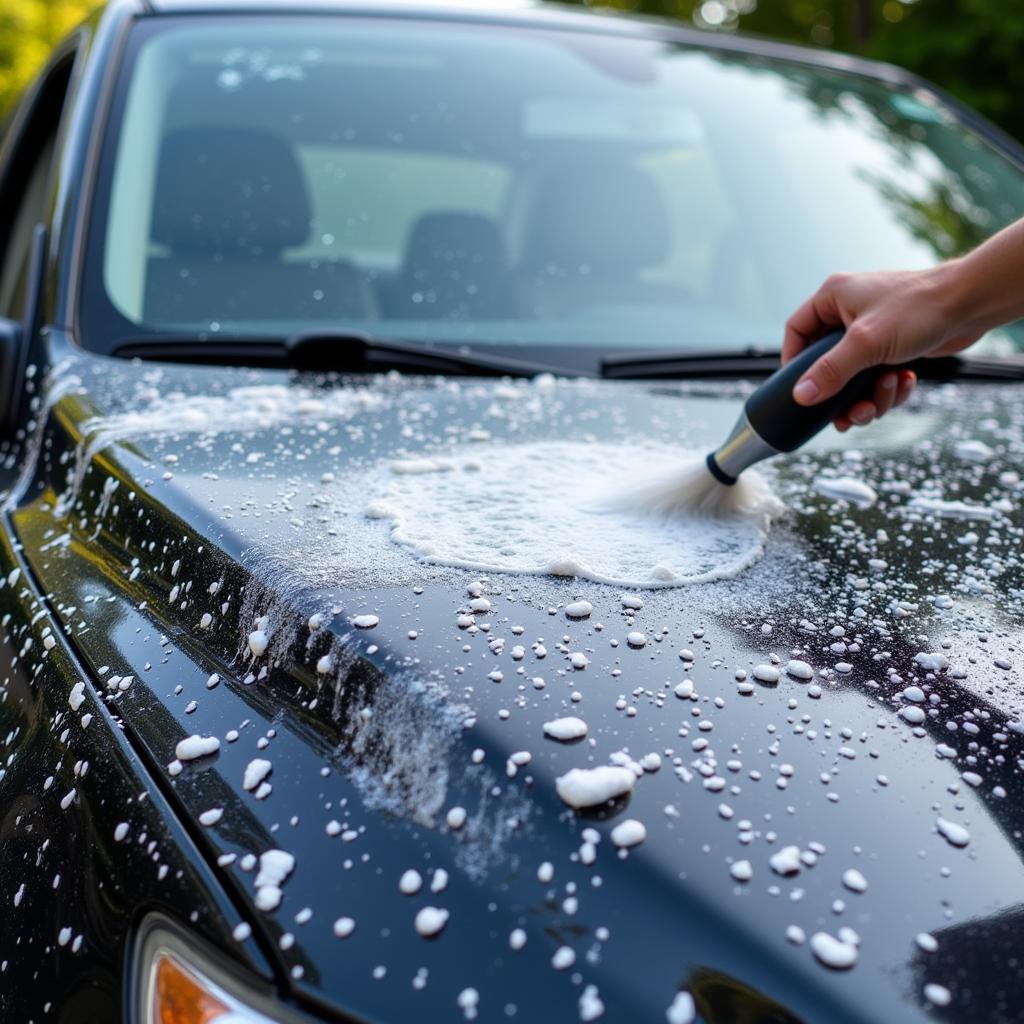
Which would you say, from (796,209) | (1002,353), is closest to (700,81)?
(796,209)

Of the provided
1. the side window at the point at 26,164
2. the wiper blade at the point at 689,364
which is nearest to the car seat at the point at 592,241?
the wiper blade at the point at 689,364

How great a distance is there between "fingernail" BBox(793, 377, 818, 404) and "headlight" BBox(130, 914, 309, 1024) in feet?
2.86

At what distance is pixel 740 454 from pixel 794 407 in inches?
3.2

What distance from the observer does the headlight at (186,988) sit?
2.69 ft

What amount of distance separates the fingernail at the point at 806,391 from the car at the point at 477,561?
0.44 ft

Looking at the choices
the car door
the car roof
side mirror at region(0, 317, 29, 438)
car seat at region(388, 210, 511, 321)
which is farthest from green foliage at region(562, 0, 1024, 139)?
the car door

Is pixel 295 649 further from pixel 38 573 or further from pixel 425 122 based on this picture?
pixel 425 122

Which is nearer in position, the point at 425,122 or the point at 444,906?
the point at 444,906

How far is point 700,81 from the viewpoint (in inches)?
100

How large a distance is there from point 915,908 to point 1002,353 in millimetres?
1646

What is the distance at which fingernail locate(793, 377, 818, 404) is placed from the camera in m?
1.38

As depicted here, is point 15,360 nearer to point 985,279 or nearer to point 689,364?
point 689,364

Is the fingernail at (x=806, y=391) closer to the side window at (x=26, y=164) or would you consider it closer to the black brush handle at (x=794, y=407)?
the black brush handle at (x=794, y=407)

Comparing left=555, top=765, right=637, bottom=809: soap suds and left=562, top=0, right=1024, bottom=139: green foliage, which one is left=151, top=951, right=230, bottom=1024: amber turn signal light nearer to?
left=555, top=765, right=637, bottom=809: soap suds
